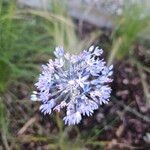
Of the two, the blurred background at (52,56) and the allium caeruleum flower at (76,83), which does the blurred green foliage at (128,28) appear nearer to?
the blurred background at (52,56)

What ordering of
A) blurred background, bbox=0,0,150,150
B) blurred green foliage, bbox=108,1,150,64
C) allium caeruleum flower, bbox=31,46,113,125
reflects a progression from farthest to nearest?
1. blurred green foliage, bbox=108,1,150,64
2. blurred background, bbox=0,0,150,150
3. allium caeruleum flower, bbox=31,46,113,125

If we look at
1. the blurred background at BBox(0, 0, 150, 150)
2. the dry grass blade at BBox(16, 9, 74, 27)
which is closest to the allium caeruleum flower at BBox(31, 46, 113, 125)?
the blurred background at BBox(0, 0, 150, 150)

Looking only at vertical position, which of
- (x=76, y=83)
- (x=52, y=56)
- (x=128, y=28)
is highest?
(x=128, y=28)

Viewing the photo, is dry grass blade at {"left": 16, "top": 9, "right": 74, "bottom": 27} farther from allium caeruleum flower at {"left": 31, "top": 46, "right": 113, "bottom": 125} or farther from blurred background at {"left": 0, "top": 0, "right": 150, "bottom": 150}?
allium caeruleum flower at {"left": 31, "top": 46, "right": 113, "bottom": 125}

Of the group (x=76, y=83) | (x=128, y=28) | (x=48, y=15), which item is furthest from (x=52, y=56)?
(x=76, y=83)

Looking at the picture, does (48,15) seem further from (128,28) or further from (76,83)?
(76,83)

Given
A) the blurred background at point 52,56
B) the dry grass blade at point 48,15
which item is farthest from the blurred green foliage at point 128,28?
the dry grass blade at point 48,15

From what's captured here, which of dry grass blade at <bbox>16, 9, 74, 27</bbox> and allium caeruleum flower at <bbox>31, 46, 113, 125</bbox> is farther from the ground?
dry grass blade at <bbox>16, 9, 74, 27</bbox>
